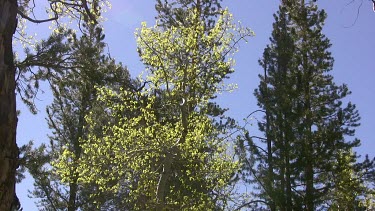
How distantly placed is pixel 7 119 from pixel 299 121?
15.3 metres

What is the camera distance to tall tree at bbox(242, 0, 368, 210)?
57.1 feet

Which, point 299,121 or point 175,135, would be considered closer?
point 175,135

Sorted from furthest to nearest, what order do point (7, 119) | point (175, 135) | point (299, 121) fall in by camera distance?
point (299, 121) → point (175, 135) → point (7, 119)

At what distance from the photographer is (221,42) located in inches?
452

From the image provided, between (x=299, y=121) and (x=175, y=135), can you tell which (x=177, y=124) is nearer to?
(x=175, y=135)

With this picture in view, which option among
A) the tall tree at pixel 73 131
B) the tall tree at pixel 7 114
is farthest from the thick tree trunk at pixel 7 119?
the tall tree at pixel 73 131

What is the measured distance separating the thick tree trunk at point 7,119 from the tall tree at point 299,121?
12941 millimetres

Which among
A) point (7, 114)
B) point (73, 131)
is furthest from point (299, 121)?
point (7, 114)

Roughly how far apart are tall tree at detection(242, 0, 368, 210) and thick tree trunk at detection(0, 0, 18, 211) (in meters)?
12.9

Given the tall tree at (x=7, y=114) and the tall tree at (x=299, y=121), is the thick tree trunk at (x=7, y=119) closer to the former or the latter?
the tall tree at (x=7, y=114)

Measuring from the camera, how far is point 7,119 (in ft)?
15.4

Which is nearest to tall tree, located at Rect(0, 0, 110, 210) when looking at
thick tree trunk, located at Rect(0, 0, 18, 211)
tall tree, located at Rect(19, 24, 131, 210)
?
thick tree trunk, located at Rect(0, 0, 18, 211)

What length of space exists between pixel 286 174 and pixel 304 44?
589cm

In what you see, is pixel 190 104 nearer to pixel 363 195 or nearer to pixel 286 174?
pixel 286 174
